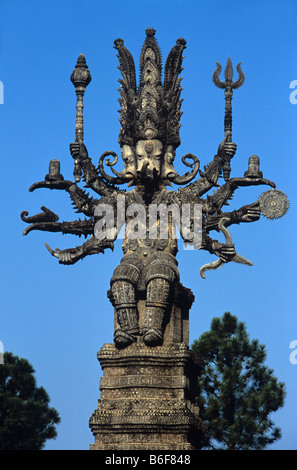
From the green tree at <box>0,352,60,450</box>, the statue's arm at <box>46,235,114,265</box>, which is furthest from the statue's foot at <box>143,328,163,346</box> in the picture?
the green tree at <box>0,352,60,450</box>

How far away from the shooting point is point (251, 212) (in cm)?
3434

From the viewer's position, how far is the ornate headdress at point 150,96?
114 feet

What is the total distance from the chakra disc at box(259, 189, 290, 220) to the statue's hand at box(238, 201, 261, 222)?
120 mm

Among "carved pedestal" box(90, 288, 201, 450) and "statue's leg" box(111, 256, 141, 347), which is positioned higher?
"statue's leg" box(111, 256, 141, 347)

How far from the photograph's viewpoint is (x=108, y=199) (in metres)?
35.0

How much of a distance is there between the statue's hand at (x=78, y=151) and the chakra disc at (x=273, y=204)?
13.2 feet

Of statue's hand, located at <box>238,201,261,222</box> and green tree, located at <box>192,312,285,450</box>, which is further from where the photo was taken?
green tree, located at <box>192,312,285,450</box>

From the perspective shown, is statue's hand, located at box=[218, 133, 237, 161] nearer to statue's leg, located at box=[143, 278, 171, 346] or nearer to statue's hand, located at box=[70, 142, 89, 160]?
statue's hand, located at box=[70, 142, 89, 160]

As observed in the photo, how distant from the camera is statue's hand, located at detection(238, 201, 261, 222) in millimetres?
34281

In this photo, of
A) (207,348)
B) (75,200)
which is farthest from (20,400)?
(75,200)

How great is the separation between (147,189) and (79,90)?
8.86 ft

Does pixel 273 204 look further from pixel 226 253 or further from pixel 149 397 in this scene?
pixel 149 397

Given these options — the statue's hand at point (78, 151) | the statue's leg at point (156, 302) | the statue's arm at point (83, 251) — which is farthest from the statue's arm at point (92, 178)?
the statue's leg at point (156, 302)

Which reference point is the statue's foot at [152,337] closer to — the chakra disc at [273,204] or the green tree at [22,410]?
the chakra disc at [273,204]
